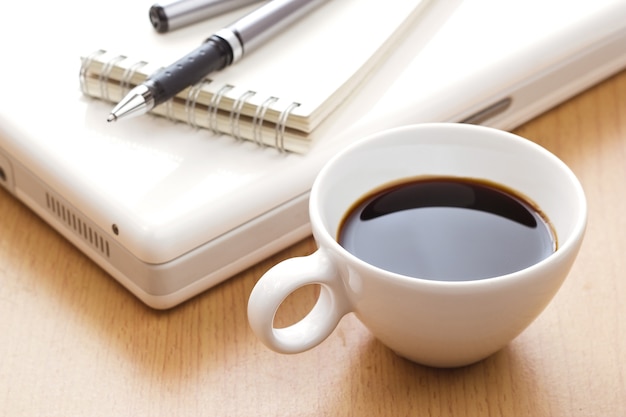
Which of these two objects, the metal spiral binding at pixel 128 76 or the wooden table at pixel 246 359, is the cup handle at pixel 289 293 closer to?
the wooden table at pixel 246 359

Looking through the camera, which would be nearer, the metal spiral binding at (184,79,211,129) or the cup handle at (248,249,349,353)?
the cup handle at (248,249,349,353)

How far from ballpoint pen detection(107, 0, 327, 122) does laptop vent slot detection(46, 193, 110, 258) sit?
0.24 feet

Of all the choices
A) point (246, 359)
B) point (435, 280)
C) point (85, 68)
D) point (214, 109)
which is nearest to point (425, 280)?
point (435, 280)

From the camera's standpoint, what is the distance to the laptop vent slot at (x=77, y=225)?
2.16ft

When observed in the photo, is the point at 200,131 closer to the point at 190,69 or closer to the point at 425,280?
the point at 190,69

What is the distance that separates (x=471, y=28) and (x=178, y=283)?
1.13 feet

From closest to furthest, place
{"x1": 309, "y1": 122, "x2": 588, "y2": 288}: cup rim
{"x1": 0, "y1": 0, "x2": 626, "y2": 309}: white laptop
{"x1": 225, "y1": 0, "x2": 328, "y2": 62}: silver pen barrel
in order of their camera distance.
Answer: {"x1": 309, "y1": 122, "x2": 588, "y2": 288}: cup rim → {"x1": 0, "y1": 0, "x2": 626, "y2": 309}: white laptop → {"x1": 225, "y1": 0, "x2": 328, "y2": 62}: silver pen barrel

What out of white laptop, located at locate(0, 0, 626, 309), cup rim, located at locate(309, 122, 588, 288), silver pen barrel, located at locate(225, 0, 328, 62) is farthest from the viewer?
silver pen barrel, located at locate(225, 0, 328, 62)

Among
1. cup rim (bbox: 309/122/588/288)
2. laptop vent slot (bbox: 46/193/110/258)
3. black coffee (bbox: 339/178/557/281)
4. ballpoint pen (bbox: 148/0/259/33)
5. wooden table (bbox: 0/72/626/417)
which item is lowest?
wooden table (bbox: 0/72/626/417)

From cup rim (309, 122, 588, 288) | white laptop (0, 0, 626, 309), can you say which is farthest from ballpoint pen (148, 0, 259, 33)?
cup rim (309, 122, 588, 288)

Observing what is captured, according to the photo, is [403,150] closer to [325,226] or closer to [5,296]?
[325,226]

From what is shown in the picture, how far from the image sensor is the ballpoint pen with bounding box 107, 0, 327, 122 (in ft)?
2.24

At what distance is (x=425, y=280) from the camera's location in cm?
48

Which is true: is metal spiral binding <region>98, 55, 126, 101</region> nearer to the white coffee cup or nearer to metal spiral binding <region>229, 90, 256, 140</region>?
metal spiral binding <region>229, 90, 256, 140</region>
